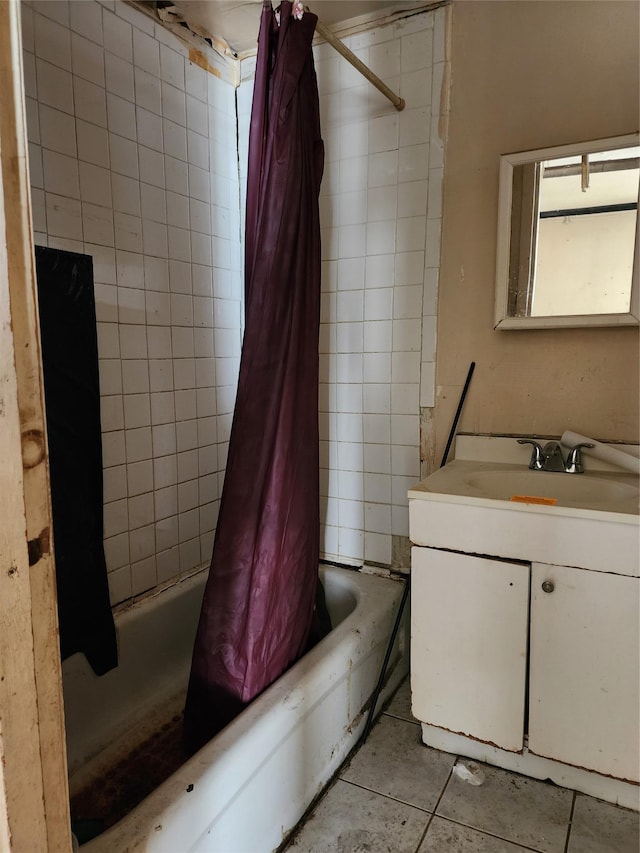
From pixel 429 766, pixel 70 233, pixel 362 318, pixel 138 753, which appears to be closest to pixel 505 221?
pixel 362 318

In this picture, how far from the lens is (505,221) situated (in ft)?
5.39

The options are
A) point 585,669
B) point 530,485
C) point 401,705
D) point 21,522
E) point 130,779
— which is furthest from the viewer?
point 401,705

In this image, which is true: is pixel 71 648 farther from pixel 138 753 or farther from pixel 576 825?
pixel 576 825

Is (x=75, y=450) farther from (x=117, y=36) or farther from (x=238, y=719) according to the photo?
(x=117, y=36)

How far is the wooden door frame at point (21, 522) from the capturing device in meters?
0.47

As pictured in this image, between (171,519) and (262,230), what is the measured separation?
3.27ft

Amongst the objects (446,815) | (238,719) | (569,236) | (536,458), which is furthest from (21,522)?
(569,236)

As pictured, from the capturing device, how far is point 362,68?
5.11 feet

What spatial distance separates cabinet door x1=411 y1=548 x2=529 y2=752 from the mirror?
0.76 m

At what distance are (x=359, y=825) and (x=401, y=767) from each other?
0.23 meters

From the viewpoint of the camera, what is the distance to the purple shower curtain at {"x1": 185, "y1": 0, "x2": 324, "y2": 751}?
53.5 inches

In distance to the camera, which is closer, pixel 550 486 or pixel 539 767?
pixel 539 767

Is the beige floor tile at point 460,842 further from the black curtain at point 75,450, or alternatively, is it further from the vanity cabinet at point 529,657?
the black curtain at point 75,450

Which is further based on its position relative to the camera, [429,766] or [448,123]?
[448,123]
